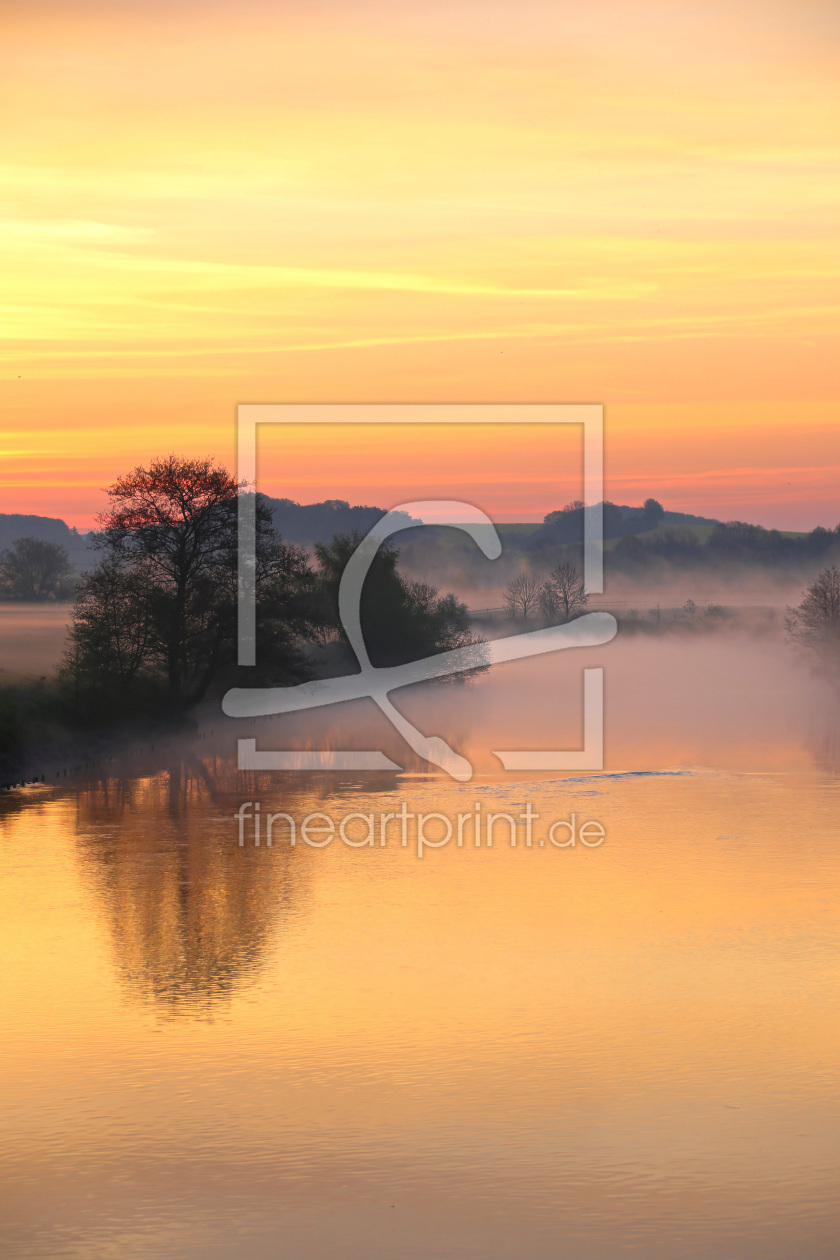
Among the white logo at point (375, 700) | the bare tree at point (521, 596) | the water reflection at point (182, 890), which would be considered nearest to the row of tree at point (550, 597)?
the bare tree at point (521, 596)

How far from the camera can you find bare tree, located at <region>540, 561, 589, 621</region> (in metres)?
157

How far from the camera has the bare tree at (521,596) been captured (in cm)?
15888

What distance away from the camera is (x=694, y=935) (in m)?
24.7

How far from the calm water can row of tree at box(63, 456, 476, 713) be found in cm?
1991

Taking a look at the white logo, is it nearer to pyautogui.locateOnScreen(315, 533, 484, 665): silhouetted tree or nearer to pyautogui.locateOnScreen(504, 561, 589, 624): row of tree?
→ pyautogui.locateOnScreen(315, 533, 484, 665): silhouetted tree

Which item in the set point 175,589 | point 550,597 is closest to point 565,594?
point 550,597

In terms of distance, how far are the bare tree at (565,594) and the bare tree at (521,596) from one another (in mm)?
2183

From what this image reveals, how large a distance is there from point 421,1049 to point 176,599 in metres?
38.6

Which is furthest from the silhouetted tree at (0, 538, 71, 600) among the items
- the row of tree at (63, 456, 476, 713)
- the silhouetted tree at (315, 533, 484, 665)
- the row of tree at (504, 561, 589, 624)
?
the row of tree at (63, 456, 476, 713)

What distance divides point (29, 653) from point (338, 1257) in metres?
74.0

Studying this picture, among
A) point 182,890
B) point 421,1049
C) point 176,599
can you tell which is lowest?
point 421,1049

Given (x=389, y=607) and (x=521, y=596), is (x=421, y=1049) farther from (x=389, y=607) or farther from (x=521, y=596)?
(x=521, y=596)

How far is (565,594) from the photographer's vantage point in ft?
516

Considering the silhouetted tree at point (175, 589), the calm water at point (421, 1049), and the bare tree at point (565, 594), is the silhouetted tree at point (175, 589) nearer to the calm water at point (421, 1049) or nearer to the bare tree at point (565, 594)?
the calm water at point (421, 1049)
